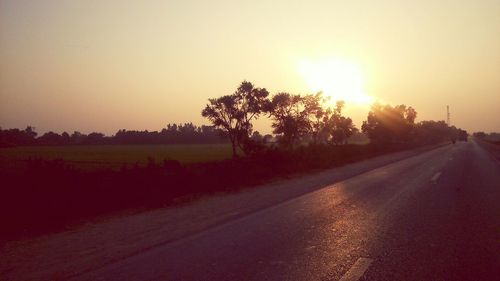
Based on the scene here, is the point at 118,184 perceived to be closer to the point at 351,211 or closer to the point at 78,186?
the point at 78,186

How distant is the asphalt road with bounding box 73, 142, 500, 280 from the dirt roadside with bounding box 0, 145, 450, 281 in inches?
19.2

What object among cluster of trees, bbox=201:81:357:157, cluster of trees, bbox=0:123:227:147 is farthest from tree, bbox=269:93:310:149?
cluster of trees, bbox=0:123:227:147

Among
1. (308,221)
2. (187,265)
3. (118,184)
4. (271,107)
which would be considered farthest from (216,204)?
(271,107)

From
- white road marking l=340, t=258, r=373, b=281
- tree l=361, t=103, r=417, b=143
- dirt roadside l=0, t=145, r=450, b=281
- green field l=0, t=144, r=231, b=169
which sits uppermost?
tree l=361, t=103, r=417, b=143

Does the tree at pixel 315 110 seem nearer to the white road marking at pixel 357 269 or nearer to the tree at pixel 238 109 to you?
the tree at pixel 238 109

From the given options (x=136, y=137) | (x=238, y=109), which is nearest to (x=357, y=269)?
(x=238, y=109)

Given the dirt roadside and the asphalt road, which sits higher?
the asphalt road

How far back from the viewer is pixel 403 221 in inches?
364

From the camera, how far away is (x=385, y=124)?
9044 cm

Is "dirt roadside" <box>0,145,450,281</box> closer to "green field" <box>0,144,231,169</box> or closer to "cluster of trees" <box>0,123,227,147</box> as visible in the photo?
"green field" <box>0,144,231,169</box>

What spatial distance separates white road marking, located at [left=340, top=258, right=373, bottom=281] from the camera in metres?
5.53

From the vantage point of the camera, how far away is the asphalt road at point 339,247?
5793 mm

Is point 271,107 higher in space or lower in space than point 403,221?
higher

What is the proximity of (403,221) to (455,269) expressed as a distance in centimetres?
339
